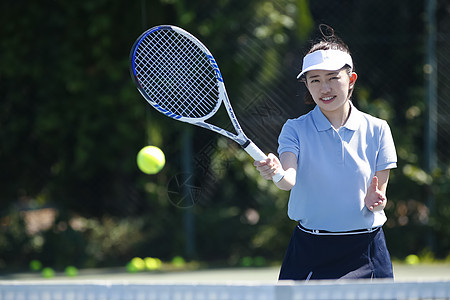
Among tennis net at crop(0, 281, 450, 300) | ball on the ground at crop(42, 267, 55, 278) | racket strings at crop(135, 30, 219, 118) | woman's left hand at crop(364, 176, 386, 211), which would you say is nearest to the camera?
tennis net at crop(0, 281, 450, 300)

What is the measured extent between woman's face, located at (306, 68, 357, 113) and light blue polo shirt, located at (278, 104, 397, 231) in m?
0.07

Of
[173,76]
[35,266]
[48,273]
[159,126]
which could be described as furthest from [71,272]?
[173,76]

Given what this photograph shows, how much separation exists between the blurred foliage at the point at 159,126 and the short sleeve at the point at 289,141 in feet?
12.3

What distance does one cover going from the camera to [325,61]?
262 cm

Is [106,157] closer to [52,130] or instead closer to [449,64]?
[52,130]

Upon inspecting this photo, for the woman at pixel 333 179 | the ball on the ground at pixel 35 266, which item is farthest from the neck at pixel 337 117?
the ball on the ground at pixel 35 266

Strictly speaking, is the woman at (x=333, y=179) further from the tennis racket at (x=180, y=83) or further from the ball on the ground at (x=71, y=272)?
the ball on the ground at (x=71, y=272)

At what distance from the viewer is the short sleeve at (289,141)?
2617 mm

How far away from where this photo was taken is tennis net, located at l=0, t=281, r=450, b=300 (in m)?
2.03

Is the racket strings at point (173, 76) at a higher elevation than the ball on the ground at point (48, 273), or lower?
higher

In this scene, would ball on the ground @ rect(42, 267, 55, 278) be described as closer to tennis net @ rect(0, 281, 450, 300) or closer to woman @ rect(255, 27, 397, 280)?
woman @ rect(255, 27, 397, 280)

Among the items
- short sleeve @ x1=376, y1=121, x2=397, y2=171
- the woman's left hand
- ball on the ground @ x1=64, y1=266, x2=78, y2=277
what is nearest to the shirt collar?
short sleeve @ x1=376, y1=121, x2=397, y2=171

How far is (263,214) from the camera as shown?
6512 millimetres

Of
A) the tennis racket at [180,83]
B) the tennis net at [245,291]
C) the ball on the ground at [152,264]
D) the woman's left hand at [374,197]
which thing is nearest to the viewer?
the tennis net at [245,291]
